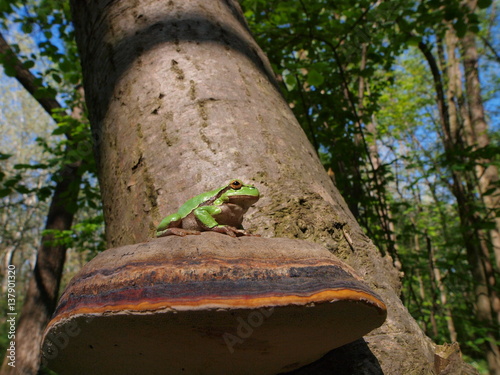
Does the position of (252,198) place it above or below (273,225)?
above

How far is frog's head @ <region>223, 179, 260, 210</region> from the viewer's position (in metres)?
1.28

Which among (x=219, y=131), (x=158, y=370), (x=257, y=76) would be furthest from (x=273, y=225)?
(x=257, y=76)

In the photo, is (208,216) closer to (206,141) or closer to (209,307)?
(206,141)

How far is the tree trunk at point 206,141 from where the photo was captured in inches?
51.8

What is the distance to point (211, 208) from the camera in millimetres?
1310

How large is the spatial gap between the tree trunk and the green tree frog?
10 centimetres

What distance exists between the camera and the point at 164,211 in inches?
55.2

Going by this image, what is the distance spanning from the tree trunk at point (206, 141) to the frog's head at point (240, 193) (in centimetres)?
9

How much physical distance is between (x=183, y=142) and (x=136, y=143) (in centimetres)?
26

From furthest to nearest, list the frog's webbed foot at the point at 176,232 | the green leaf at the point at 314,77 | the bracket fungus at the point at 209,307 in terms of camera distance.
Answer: the green leaf at the point at 314,77
the frog's webbed foot at the point at 176,232
the bracket fungus at the point at 209,307

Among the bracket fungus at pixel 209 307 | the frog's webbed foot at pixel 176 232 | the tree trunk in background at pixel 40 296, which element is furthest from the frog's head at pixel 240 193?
the tree trunk in background at pixel 40 296

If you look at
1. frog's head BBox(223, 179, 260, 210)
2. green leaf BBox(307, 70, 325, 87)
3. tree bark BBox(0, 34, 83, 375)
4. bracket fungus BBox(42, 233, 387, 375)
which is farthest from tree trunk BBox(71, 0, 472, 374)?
tree bark BBox(0, 34, 83, 375)

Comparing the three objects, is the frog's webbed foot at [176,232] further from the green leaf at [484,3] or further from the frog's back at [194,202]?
the green leaf at [484,3]

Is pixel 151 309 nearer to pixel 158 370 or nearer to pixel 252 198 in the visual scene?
pixel 158 370
